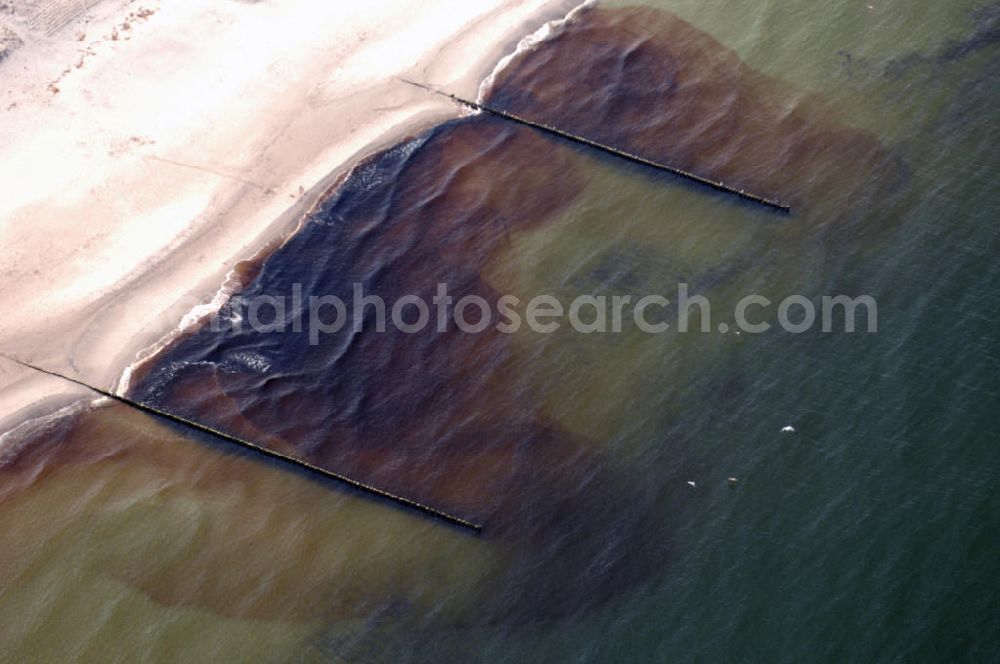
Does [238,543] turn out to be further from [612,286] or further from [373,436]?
[612,286]

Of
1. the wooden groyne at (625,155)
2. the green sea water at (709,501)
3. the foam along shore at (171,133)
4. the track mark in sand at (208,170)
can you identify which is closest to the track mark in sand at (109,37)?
the foam along shore at (171,133)

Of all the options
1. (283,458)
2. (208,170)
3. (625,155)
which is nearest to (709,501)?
(283,458)

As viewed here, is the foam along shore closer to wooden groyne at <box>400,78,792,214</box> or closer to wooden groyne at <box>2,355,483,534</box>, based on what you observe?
wooden groyne at <box>2,355,483,534</box>

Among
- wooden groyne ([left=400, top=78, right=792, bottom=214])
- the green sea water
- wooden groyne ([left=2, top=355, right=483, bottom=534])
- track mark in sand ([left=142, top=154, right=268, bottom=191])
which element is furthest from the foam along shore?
the green sea water

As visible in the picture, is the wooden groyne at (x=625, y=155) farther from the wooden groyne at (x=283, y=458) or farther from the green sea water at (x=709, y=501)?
the wooden groyne at (x=283, y=458)

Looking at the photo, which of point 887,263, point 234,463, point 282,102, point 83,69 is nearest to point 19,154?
point 83,69
